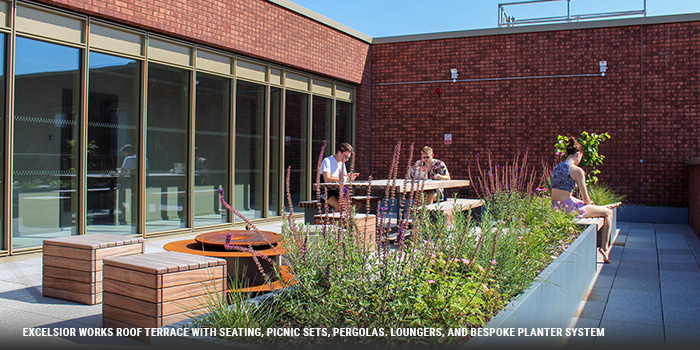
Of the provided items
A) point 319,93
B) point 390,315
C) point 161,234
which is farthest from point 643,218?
point 390,315

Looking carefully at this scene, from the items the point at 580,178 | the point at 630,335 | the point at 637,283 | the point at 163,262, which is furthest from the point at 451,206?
the point at 163,262

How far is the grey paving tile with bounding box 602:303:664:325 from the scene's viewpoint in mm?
4359

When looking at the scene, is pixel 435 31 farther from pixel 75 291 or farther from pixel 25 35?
pixel 75 291

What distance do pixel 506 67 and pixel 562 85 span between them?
4.11 feet

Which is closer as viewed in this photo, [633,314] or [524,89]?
[633,314]

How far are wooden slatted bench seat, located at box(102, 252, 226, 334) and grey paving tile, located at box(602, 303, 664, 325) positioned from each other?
3003 millimetres

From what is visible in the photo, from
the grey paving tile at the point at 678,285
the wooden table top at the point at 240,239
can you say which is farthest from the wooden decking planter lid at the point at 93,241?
the grey paving tile at the point at 678,285

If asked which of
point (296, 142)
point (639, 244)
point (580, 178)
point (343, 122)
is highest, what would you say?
point (343, 122)

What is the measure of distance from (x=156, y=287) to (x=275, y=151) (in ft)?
23.4

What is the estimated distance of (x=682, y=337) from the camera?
12.9ft

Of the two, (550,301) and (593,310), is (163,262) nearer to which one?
(550,301)

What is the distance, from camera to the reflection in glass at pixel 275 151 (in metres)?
10.3

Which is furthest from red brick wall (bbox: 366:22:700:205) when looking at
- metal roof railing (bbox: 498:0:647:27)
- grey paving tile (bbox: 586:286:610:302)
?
grey paving tile (bbox: 586:286:610:302)

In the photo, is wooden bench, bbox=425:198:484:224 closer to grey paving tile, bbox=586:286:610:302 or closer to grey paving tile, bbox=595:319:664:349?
grey paving tile, bbox=586:286:610:302
